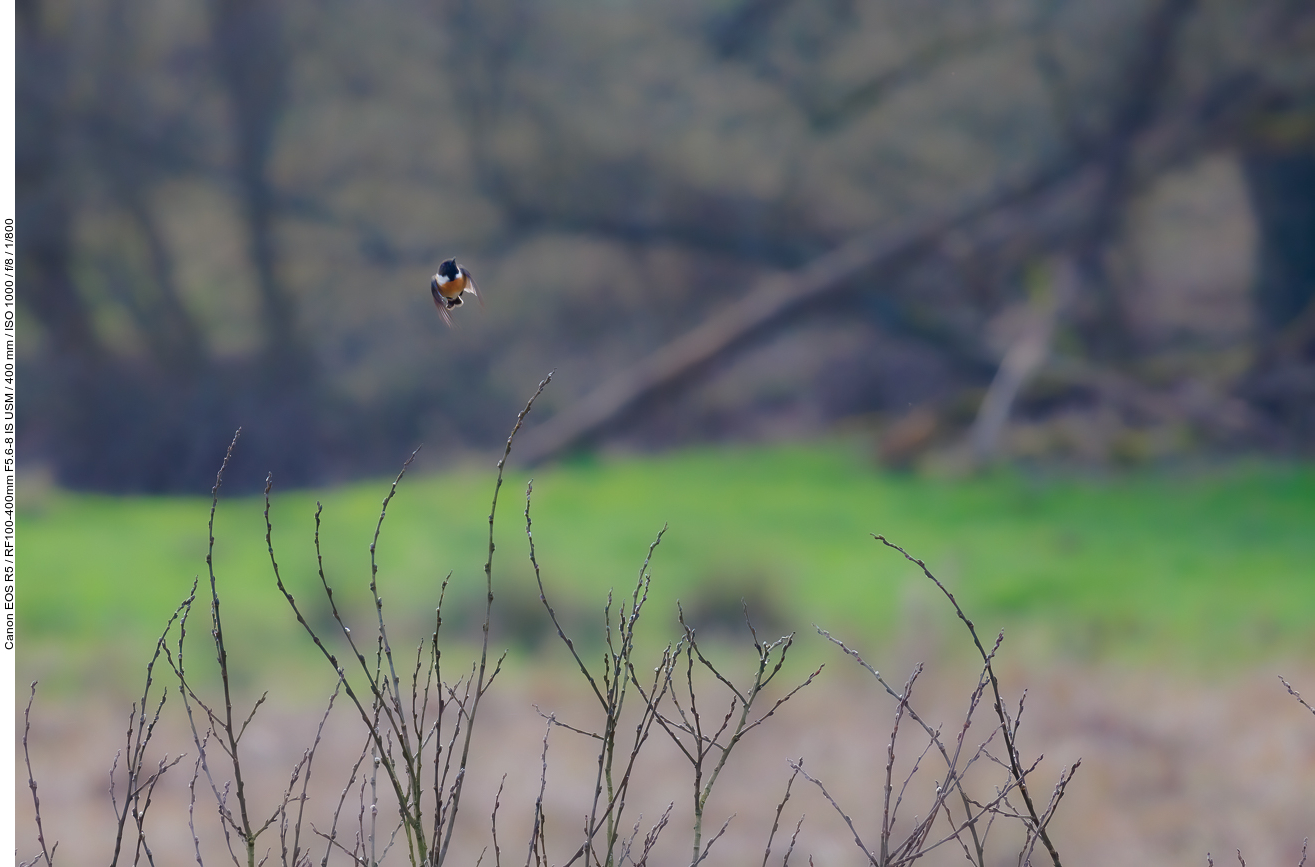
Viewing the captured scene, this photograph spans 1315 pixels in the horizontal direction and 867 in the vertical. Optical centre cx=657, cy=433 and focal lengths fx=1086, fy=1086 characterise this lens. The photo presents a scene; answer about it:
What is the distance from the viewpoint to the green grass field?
3533mm

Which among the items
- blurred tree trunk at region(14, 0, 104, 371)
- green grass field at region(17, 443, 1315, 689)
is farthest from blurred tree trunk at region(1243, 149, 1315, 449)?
blurred tree trunk at region(14, 0, 104, 371)

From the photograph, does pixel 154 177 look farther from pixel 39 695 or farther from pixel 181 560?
pixel 39 695

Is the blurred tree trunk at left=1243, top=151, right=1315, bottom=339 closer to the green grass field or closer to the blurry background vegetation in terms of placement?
the blurry background vegetation

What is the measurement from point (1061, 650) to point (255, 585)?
2644 mm

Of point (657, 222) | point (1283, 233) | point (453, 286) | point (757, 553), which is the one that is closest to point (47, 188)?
point (657, 222)

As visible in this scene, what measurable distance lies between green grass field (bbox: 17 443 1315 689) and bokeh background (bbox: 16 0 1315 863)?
2 cm

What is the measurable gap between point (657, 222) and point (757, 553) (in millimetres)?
1444

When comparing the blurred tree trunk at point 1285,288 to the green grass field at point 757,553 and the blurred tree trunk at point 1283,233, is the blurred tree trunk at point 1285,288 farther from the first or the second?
the green grass field at point 757,553

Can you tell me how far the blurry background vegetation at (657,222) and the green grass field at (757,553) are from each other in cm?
17

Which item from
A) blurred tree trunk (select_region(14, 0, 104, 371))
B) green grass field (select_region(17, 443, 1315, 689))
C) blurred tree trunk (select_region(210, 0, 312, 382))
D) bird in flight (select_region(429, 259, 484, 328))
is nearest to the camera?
bird in flight (select_region(429, 259, 484, 328))

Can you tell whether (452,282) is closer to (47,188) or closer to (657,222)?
(657,222)

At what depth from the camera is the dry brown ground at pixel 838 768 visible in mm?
2734

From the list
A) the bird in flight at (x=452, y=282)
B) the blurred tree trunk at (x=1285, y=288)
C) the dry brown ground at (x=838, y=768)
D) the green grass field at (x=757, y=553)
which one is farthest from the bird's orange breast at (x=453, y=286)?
the blurred tree trunk at (x=1285, y=288)

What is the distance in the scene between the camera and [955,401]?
4.15 metres
